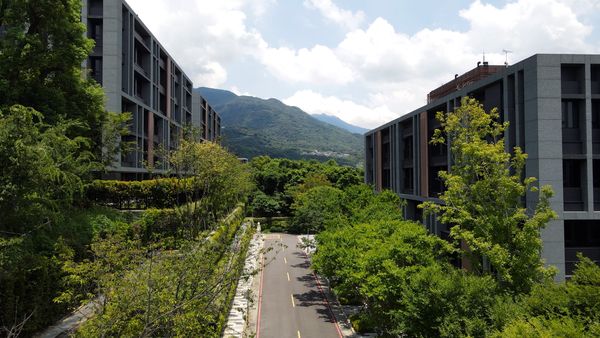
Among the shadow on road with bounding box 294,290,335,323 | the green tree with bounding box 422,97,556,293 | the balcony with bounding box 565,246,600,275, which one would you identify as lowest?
the shadow on road with bounding box 294,290,335,323

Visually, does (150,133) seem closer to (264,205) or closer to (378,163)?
(264,205)

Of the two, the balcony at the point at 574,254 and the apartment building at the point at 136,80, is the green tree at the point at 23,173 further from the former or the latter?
the balcony at the point at 574,254

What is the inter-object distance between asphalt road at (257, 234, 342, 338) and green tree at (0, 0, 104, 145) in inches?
610

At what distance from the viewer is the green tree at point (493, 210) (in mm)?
16172

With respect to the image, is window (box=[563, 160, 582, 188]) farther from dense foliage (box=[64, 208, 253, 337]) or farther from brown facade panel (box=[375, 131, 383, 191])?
brown facade panel (box=[375, 131, 383, 191])

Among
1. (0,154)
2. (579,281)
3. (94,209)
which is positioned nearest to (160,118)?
(94,209)

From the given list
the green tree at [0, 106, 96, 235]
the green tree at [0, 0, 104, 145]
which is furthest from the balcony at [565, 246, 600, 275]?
the green tree at [0, 0, 104, 145]

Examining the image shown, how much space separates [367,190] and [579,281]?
22.2 meters

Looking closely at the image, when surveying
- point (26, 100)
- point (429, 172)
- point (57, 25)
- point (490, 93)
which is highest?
point (57, 25)

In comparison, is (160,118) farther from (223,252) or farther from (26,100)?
(223,252)

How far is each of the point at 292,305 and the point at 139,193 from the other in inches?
650

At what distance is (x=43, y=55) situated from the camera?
859 inches

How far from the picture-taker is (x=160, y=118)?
60.0 m

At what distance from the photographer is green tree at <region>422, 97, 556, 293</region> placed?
53.1 feet
